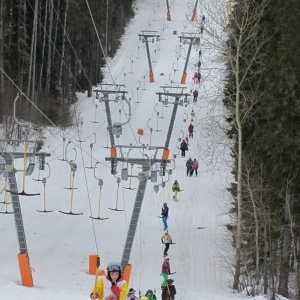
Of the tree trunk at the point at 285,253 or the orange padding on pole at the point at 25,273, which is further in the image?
A: the tree trunk at the point at 285,253

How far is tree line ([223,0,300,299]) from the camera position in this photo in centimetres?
2255

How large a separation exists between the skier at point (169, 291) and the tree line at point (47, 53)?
18573 mm

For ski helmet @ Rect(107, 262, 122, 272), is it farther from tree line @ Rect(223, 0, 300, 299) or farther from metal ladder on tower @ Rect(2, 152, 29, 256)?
tree line @ Rect(223, 0, 300, 299)

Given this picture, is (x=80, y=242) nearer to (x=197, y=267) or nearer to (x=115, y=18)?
(x=197, y=267)

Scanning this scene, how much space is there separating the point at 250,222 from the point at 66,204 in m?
9.51

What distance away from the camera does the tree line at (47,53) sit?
39688 mm

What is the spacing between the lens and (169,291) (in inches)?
746

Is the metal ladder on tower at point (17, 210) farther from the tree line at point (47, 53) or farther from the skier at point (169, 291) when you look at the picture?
the tree line at point (47, 53)

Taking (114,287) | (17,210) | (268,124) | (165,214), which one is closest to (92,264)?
(17,210)

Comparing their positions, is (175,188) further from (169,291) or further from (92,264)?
→ (169,291)

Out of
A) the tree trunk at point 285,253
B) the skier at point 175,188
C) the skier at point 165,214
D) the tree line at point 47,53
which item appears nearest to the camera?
the tree trunk at point 285,253

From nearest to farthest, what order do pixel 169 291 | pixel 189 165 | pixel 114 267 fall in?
pixel 114 267, pixel 169 291, pixel 189 165

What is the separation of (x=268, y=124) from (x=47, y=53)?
2550 cm

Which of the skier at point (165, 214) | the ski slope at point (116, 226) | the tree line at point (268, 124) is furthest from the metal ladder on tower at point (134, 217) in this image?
the skier at point (165, 214)
